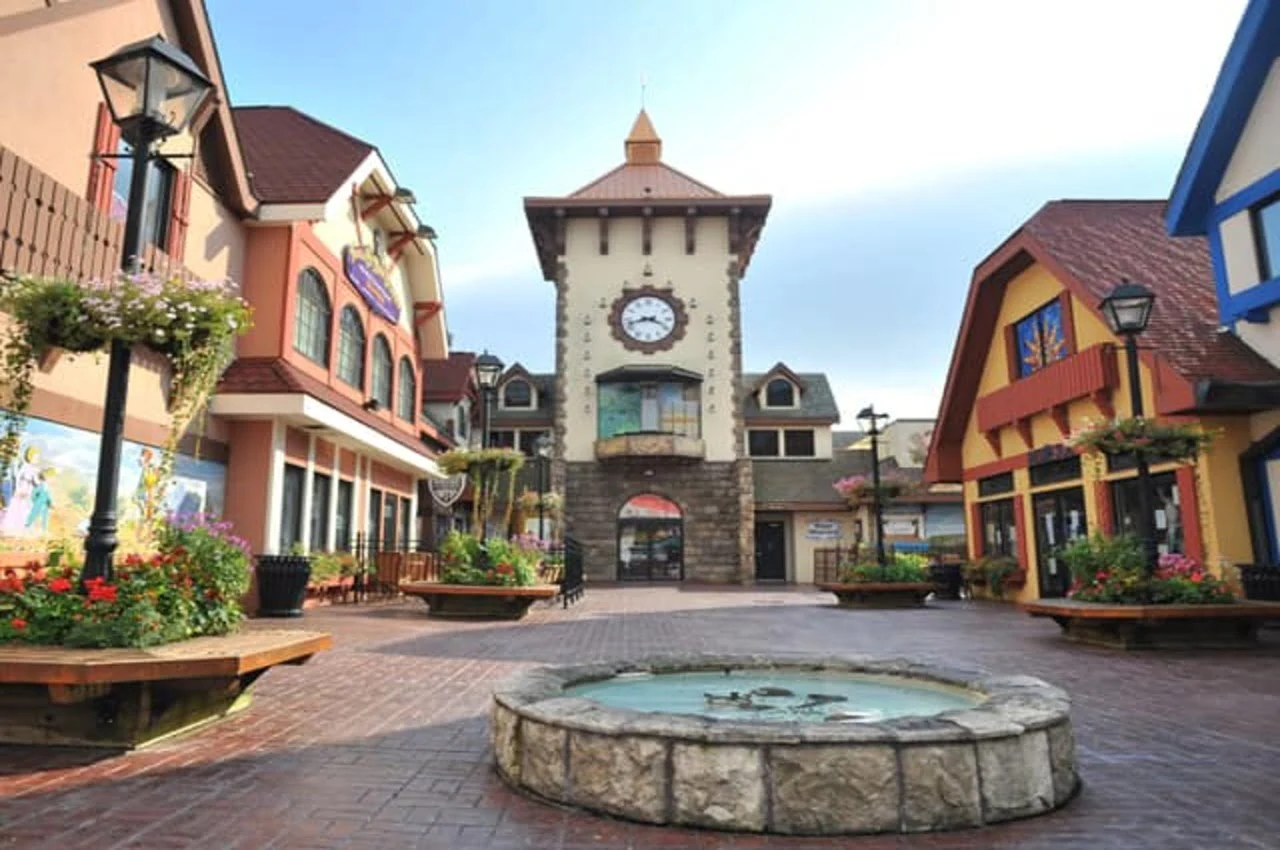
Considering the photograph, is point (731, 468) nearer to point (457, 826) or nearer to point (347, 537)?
point (347, 537)

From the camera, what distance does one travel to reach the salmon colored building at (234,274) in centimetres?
903

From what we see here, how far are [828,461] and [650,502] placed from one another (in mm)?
7952

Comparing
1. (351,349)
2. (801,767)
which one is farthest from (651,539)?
(801,767)

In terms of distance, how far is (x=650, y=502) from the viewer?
2955 centimetres

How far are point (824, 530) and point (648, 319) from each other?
10.6 metres

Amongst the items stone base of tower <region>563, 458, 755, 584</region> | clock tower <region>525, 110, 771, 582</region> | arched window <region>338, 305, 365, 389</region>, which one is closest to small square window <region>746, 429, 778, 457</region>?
clock tower <region>525, 110, 771, 582</region>

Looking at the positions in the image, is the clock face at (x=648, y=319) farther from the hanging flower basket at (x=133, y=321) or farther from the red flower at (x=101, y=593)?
the red flower at (x=101, y=593)

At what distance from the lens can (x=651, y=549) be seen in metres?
29.4

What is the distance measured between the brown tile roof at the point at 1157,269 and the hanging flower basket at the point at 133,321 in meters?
12.4

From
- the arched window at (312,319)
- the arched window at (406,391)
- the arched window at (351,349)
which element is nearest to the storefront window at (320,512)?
the arched window at (351,349)

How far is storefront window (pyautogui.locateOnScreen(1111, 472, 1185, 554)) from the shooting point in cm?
1298

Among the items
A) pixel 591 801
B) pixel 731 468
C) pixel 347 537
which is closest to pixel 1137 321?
pixel 591 801

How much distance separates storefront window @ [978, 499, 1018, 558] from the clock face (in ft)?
45.9

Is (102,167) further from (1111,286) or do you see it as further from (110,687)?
(1111,286)
